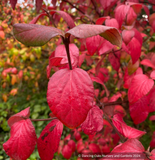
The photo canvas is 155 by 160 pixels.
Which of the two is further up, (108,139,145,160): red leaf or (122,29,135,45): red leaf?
(122,29,135,45): red leaf

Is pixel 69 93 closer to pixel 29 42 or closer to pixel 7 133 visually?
pixel 29 42

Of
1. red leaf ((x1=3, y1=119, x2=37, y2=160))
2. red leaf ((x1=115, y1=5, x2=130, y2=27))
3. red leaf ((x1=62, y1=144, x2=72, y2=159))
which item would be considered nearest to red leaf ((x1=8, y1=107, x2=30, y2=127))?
red leaf ((x1=3, y1=119, x2=37, y2=160))

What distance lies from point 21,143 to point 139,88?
462mm

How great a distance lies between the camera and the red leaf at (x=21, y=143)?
41cm

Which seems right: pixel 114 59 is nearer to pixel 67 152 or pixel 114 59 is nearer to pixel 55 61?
pixel 55 61

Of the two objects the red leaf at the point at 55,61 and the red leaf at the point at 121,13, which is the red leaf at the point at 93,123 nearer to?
the red leaf at the point at 55,61

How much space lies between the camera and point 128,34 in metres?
0.55

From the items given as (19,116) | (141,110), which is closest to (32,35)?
(19,116)

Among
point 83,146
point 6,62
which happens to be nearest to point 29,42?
point 83,146

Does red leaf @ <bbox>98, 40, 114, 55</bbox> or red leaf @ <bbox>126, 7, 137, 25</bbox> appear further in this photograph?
red leaf @ <bbox>126, 7, 137, 25</bbox>

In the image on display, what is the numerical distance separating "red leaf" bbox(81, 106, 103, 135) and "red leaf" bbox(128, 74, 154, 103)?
0.16 m

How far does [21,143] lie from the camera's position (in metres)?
0.42

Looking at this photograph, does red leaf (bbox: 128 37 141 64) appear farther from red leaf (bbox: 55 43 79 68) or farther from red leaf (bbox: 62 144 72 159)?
red leaf (bbox: 62 144 72 159)

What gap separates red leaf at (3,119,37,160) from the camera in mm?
415
